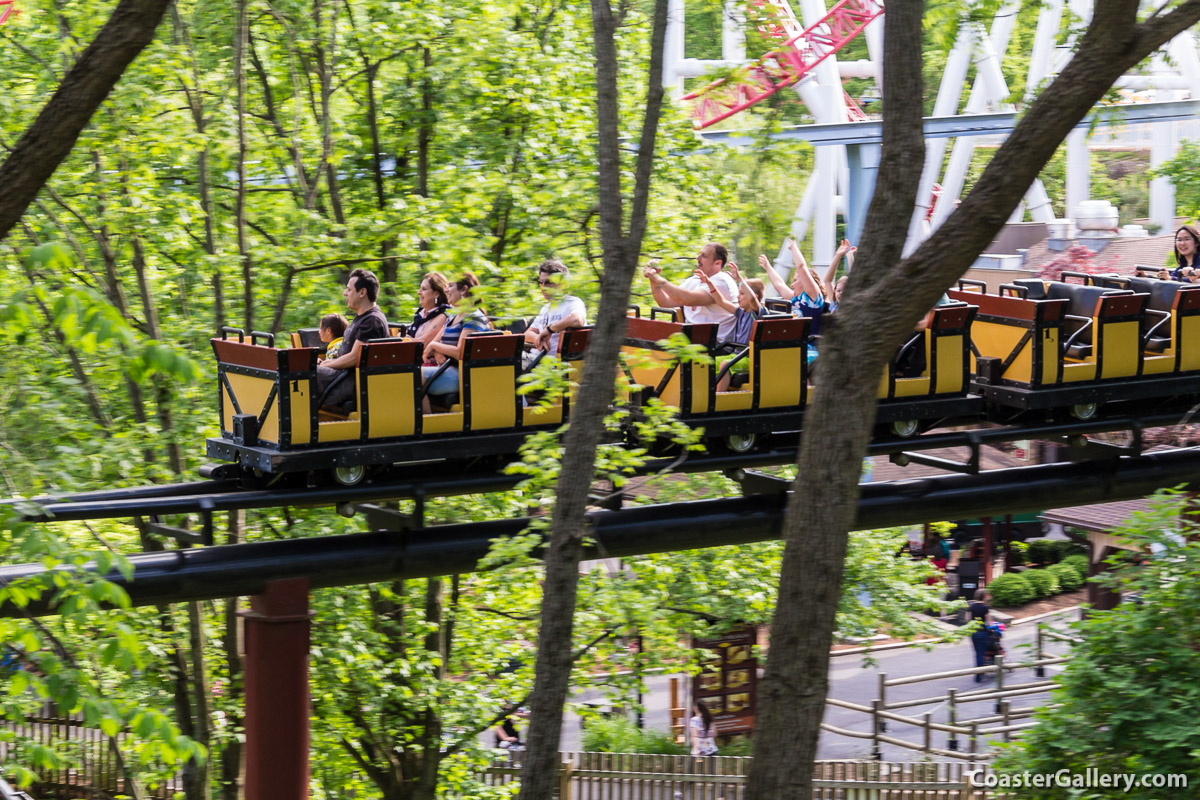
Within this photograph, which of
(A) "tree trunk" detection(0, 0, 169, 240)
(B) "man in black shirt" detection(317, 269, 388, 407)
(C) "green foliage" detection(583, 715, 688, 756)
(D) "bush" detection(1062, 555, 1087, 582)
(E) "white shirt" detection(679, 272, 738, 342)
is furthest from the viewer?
(D) "bush" detection(1062, 555, 1087, 582)

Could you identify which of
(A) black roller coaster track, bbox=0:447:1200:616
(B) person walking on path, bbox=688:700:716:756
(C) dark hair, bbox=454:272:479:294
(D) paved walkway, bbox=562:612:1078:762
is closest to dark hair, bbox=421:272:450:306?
(C) dark hair, bbox=454:272:479:294

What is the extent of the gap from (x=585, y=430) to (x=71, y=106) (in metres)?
Result: 2.61

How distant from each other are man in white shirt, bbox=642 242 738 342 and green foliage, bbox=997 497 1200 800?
10.4 feet

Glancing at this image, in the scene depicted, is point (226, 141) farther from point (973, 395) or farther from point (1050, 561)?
point (1050, 561)

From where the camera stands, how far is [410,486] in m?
8.02

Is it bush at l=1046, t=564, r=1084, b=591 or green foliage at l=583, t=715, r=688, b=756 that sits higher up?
green foliage at l=583, t=715, r=688, b=756

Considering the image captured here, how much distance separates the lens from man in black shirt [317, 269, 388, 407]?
7812mm

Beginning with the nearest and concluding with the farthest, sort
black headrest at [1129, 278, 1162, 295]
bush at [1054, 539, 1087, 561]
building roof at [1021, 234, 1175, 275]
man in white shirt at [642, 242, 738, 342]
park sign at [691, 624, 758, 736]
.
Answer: man in white shirt at [642, 242, 738, 342] < black headrest at [1129, 278, 1162, 295] < park sign at [691, 624, 758, 736] < bush at [1054, 539, 1087, 561] < building roof at [1021, 234, 1175, 275]

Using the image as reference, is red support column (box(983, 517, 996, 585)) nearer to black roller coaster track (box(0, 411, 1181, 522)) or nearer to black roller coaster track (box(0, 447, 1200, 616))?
black roller coaster track (box(0, 447, 1200, 616))

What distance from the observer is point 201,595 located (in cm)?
729

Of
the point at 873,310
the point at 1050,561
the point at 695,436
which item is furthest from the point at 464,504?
the point at 1050,561

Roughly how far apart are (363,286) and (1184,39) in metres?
30.6

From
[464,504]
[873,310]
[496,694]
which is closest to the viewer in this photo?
[873,310]

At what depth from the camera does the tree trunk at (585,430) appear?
5840mm
